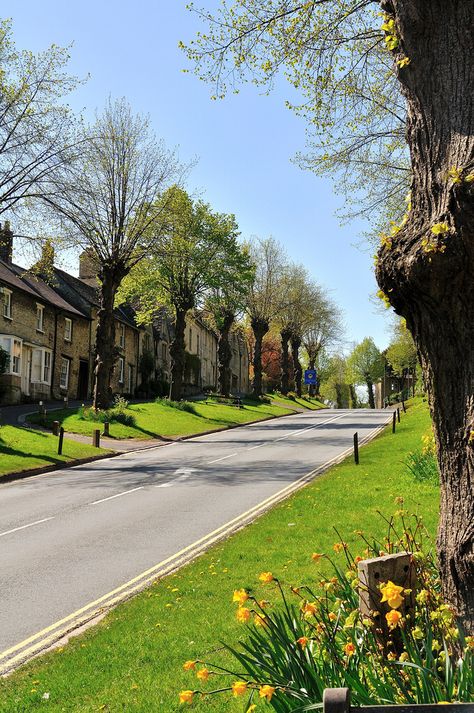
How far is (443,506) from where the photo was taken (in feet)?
13.4

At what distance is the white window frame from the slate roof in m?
3.35

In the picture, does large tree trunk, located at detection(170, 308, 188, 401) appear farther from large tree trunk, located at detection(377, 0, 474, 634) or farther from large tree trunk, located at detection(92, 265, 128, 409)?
large tree trunk, located at detection(377, 0, 474, 634)

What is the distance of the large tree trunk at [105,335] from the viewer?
113 feet

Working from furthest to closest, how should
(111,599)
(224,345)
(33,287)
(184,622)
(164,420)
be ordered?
1. (224,345)
2. (33,287)
3. (164,420)
4. (111,599)
5. (184,622)

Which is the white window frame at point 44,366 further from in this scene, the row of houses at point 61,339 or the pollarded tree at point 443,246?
the pollarded tree at point 443,246

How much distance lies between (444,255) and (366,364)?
10954 cm

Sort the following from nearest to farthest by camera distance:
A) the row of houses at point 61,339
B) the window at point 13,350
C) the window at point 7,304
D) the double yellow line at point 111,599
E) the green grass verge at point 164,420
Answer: the double yellow line at point 111,599 < the green grass verge at point 164,420 < the window at point 13,350 < the window at point 7,304 < the row of houses at point 61,339

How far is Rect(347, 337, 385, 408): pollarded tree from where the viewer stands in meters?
110

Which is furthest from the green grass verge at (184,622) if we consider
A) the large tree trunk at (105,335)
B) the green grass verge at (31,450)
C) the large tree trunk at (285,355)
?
the large tree trunk at (285,355)

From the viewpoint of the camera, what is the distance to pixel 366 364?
111 m

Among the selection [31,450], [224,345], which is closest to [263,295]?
[224,345]

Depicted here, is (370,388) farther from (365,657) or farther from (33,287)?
(365,657)

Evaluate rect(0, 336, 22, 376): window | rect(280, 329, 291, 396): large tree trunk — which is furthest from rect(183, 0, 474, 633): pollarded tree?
rect(280, 329, 291, 396): large tree trunk

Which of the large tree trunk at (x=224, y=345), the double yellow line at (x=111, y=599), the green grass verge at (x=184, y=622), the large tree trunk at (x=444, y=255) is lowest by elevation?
the double yellow line at (x=111, y=599)
